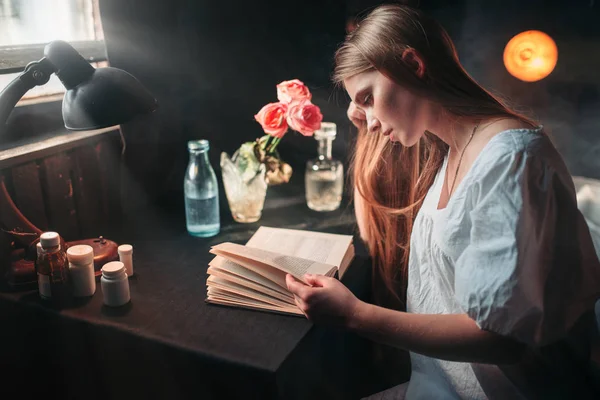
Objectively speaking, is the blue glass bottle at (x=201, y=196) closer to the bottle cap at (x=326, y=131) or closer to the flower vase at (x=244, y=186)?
the flower vase at (x=244, y=186)

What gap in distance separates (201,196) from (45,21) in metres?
0.60

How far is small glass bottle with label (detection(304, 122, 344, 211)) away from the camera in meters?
Answer: 1.61

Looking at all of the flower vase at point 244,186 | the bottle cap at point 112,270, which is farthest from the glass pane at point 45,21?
the bottle cap at point 112,270

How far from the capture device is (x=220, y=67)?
1.67 metres

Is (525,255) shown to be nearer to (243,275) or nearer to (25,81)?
(243,275)

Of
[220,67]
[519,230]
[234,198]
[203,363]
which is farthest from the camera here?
[220,67]

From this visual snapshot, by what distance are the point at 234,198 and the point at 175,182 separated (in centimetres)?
31

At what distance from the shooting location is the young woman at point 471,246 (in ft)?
2.72

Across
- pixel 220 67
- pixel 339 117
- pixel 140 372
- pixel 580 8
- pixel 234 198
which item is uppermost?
pixel 580 8

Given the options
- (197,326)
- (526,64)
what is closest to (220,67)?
(197,326)

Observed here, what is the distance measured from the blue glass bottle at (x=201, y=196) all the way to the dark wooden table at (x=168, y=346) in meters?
0.13

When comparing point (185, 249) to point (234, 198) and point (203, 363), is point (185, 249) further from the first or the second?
point (203, 363)

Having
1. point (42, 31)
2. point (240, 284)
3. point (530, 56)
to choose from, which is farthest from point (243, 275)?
point (530, 56)

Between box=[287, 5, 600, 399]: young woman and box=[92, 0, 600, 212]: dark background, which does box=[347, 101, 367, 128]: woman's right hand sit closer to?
box=[287, 5, 600, 399]: young woman
